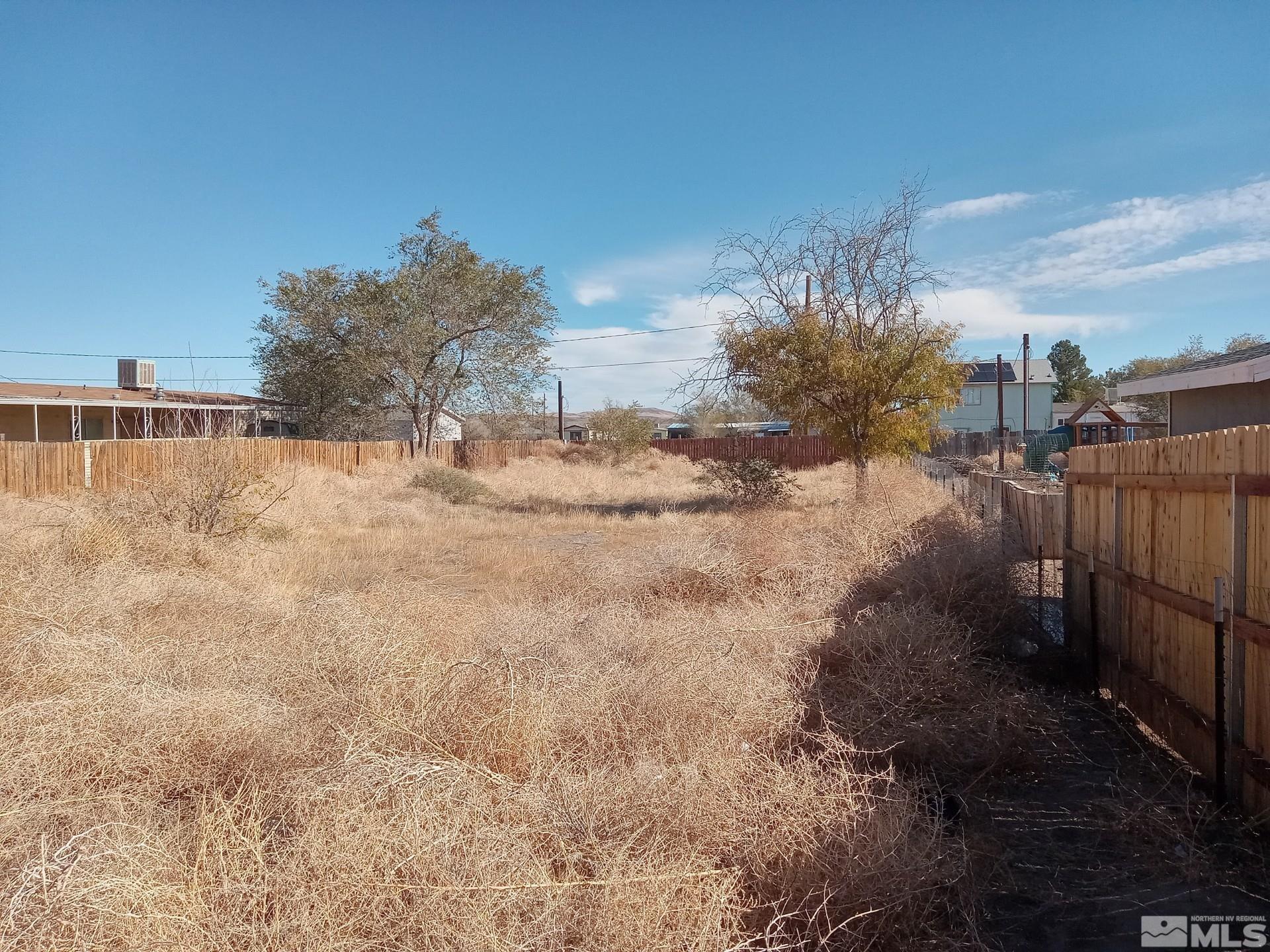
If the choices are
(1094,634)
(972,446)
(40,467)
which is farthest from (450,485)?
(972,446)

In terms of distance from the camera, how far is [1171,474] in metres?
4.55

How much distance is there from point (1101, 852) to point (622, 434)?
1264 inches

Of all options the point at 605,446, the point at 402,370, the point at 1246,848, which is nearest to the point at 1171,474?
the point at 1246,848

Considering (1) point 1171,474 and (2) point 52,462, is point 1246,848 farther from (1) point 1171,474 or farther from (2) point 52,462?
(2) point 52,462

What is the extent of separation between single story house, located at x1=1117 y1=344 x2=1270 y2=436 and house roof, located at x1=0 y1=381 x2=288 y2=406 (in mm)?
21356

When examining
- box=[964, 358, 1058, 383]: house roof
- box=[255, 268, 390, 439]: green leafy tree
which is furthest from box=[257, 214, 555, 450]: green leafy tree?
box=[964, 358, 1058, 383]: house roof

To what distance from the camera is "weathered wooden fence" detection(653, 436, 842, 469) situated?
36.4 m

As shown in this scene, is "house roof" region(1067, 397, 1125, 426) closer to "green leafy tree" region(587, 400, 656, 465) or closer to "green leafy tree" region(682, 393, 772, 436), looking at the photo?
"green leafy tree" region(682, 393, 772, 436)

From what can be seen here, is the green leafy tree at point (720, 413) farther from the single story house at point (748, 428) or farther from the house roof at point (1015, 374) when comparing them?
the house roof at point (1015, 374)

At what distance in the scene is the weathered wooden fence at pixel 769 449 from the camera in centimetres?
3638

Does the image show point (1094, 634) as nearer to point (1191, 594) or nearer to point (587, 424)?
point (1191, 594)

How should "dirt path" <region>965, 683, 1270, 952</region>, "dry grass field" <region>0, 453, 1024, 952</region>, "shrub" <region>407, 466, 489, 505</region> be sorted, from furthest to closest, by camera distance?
"shrub" <region>407, 466, 489, 505</region>, "dirt path" <region>965, 683, 1270, 952</region>, "dry grass field" <region>0, 453, 1024, 952</region>

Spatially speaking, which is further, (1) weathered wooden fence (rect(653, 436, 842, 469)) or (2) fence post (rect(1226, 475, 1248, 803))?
(1) weathered wooden fence (rect(653, 436, 842, 469))

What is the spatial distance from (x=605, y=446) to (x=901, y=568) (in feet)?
95.6
